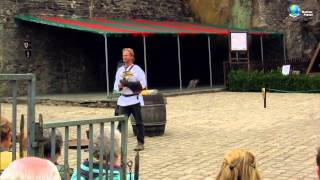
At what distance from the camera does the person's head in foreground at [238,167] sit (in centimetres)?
346

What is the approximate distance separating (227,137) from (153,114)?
1.38 metres

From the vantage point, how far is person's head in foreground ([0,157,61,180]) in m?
2.44

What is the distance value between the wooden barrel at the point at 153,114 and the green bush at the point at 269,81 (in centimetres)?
1129

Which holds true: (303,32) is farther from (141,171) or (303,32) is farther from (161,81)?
(141,171)

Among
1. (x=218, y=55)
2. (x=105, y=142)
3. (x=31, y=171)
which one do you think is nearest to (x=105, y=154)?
(x=105, y=142)

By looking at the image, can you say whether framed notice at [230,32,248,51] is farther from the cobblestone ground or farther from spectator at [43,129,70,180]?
spectator at [43,129,70,180]

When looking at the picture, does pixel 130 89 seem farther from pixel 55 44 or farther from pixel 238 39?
pixel 238 39

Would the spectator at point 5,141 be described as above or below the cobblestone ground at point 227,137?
above

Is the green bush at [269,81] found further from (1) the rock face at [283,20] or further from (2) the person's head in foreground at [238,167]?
(2) the person's head in foreground at [238,167]

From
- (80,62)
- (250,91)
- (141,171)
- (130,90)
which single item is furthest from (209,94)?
(141,171)

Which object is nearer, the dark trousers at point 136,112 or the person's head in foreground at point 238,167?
the person's head in foreground at point 238,167

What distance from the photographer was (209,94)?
20438 millimetres

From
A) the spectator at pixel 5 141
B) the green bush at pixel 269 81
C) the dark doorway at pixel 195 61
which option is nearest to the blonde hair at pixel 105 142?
the spectator at pixel 5 141

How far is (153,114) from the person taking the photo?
32.9 feet
